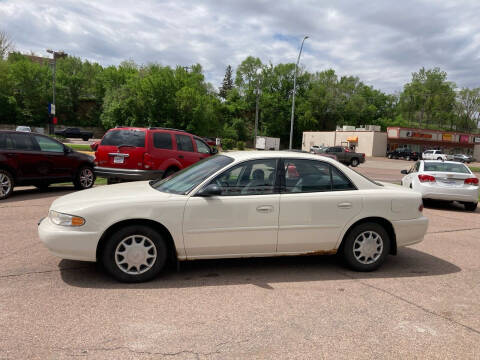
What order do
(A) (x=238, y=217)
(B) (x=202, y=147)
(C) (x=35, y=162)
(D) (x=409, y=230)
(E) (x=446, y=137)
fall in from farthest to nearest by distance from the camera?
(E) (x=446, y=137), (B) (x=202, y=147), (C) (x=35, y=162), (D) (x=409, y=230), (A) (x=238, y=217)

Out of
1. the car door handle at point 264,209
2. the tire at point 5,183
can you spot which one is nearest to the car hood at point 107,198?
the car door handle at point 264,209

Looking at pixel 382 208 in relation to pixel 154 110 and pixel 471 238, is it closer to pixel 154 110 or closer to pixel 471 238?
pixel 471 238

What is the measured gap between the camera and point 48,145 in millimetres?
9828

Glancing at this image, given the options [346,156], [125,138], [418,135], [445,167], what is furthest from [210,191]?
[418,135]

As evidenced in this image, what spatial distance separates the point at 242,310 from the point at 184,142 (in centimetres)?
806

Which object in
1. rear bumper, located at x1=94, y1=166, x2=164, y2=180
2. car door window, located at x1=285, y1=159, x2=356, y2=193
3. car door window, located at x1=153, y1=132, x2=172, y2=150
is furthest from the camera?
car door window, located at x1=153, y1=132, x2=172, y2=150

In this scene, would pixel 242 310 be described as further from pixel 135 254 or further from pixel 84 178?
pixel 84 178

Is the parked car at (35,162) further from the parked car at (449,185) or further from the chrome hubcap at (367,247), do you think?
the parked car at (449,185)

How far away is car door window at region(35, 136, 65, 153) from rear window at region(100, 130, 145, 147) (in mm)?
1150

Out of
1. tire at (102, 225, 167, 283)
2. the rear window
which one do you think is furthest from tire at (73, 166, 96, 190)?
tire at (102, 225, 167, 283)

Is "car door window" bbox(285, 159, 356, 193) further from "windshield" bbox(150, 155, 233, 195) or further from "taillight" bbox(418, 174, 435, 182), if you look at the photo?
"taillight" bbox(418, 174, 435, 182)

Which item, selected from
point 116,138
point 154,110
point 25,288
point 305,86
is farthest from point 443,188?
point 305,86

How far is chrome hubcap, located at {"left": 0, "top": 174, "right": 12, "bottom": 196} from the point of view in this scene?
8766 mm

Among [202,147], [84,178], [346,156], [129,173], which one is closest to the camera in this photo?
[129,173]
